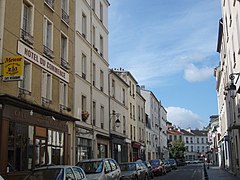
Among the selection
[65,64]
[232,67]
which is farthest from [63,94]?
[232,67]

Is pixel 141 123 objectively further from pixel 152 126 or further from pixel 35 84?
pixel 35 84

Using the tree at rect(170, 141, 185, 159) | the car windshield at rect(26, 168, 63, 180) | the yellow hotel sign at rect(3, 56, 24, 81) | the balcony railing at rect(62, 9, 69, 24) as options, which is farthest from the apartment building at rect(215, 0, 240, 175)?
the tree at rect(170, 141, 185, 159)

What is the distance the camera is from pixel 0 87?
15031mm

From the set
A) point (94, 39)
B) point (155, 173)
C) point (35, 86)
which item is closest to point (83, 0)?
point (94, 39)

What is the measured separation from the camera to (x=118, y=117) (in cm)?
3578

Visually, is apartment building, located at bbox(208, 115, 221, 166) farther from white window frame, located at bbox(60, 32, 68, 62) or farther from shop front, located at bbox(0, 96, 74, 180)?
shop front, located at bbox(0, 96, 74, 180)

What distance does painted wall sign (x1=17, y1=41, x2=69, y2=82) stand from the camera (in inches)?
678

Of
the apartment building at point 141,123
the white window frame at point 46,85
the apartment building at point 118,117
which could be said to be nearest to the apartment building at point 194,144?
the apartment building at point 141,123

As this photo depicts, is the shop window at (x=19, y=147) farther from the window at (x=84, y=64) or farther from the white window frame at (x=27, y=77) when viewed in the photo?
the window at (x=84, y=64)

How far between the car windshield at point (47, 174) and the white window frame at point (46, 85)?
8.21 meters

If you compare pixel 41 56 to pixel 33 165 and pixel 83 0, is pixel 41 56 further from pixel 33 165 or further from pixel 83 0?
pixel 83 0

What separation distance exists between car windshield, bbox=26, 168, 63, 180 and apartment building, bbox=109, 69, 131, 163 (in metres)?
19.1

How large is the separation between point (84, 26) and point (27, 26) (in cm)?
952

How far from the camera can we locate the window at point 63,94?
21948 millimetres
